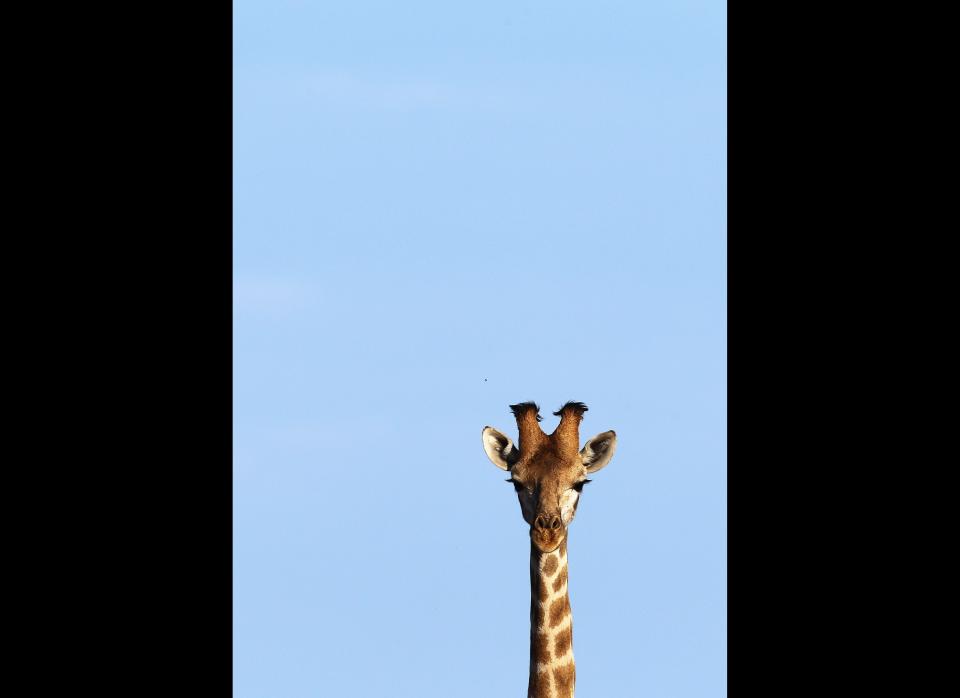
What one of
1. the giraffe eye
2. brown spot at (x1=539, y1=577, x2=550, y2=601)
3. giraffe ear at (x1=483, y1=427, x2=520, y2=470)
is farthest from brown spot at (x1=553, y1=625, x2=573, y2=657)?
giraffe ear at (x1=483, y1=427, x2=520, y2=470)

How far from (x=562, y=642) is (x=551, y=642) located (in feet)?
0.44

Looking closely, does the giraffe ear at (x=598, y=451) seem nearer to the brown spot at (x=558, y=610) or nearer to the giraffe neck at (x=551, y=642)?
the giraffe neck at (x=551, y=642)

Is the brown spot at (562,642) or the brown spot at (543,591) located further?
the brown spot at (562,642)

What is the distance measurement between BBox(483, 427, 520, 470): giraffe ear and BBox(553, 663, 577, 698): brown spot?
2251 millimetres

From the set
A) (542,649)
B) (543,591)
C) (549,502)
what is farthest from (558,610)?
(549,502)

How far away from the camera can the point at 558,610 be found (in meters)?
19.1

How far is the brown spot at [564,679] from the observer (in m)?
19.1

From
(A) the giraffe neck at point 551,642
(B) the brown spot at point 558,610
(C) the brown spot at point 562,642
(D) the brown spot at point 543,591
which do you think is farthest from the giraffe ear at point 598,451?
(C) the brown spot at point 562,642

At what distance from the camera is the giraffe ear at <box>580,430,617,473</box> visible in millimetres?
18734

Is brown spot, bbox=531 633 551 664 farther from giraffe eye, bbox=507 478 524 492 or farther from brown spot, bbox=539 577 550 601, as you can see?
giraffe eye, bbox=507 478 524 492
